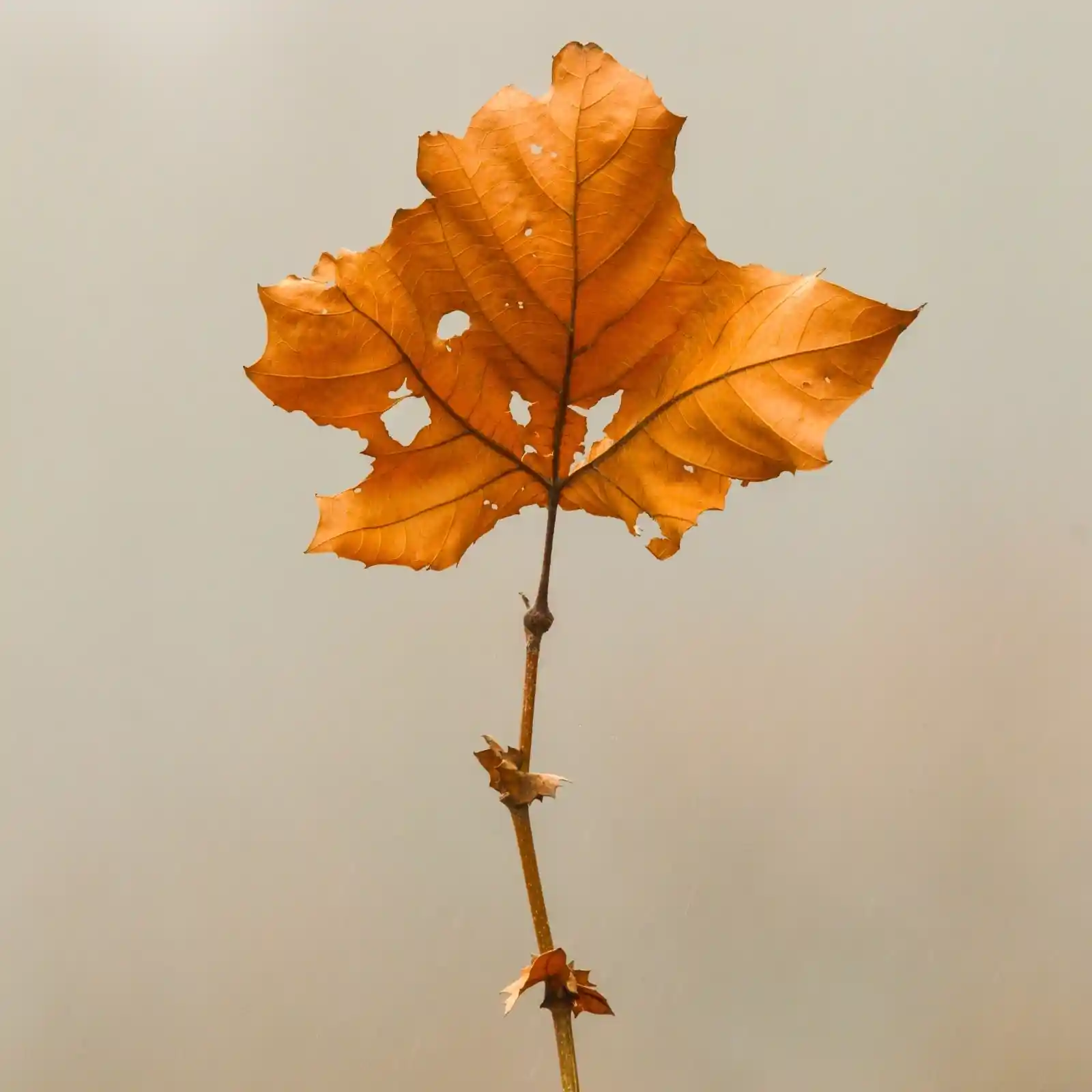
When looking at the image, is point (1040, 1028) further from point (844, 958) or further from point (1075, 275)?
point (1075, 275)

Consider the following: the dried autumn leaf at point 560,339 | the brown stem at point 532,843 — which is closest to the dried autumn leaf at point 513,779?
the brown stem at point 532,843

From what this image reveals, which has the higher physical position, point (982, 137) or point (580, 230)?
point (982, 137)

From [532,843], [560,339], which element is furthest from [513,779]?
[560,339]

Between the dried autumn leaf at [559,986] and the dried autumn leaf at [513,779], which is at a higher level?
the dried autumn leaf at [513,779]

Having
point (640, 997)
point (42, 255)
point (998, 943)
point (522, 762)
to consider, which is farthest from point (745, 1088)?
point (42, 255)

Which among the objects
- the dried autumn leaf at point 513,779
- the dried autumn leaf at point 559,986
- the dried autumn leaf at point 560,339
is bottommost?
the dried autumn leaf at point 559,986

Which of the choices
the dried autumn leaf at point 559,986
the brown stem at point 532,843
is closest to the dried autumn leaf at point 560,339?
the brown stem at point 532,843

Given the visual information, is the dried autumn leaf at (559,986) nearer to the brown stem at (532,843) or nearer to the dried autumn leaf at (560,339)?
the brown stem at (532,843)

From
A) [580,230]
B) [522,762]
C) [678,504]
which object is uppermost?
[580,230]

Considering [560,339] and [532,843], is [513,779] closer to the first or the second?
[532,843]
